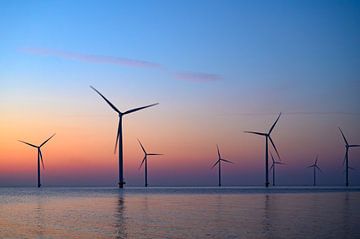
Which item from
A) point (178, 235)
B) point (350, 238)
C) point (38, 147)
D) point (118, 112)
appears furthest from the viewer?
point (38, 147)

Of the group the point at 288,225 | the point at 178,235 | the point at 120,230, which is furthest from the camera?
the point at 288,225

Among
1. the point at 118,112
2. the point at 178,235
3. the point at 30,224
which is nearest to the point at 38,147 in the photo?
the point at 118,112

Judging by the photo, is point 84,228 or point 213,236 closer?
point 213,236

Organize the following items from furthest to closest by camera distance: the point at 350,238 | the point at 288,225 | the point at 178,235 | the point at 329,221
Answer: the point at 329,221
the point at 288,225
the point at 178,235
the point at 350,238

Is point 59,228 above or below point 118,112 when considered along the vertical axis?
below

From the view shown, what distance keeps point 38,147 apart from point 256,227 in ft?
398

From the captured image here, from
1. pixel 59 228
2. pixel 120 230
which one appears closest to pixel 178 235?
pixel 120 230

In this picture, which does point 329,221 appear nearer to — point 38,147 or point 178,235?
point 178,235

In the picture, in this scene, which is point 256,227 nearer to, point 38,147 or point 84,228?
point 84,228

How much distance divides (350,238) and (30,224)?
81.9 ft

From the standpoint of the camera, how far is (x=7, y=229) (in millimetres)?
37344

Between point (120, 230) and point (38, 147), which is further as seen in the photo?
point (38, 147)

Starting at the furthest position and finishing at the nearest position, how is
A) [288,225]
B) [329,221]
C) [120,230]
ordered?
[329,221]
[288,225]
[120,230]

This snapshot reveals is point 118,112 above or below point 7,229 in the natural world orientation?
above
